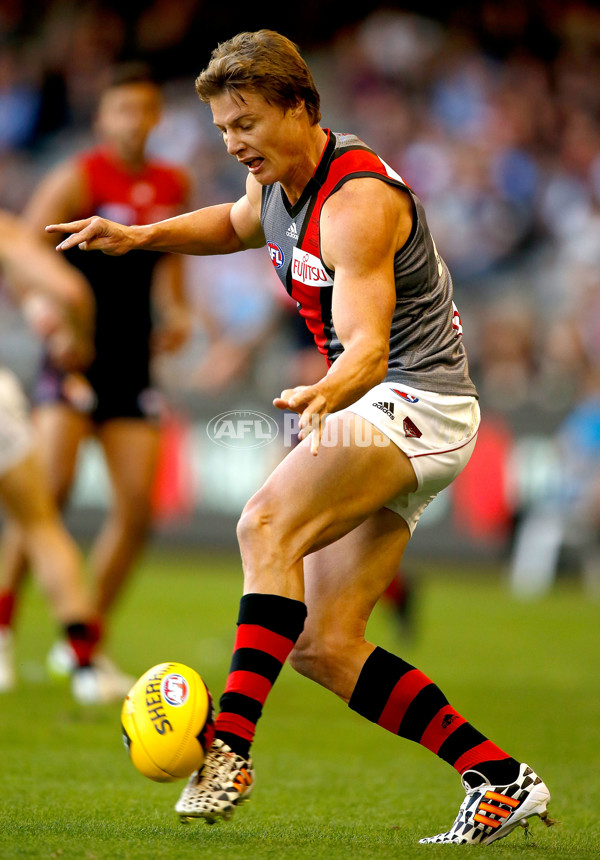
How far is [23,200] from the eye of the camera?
46.0 ft

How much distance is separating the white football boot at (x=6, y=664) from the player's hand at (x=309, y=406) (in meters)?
3.45

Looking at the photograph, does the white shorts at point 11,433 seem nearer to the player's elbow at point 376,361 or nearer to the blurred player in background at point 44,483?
the blurred player in background at point 44,483

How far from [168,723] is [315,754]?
67.9 inches

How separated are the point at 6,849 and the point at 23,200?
12.0m

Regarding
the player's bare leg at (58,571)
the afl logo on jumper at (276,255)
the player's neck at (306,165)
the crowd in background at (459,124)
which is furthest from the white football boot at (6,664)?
the crowd in background at (459,124)

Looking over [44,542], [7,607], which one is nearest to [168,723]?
[44,542]

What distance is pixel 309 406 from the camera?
275cm

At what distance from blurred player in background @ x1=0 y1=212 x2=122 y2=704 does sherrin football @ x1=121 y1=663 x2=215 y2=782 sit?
90.4 inches

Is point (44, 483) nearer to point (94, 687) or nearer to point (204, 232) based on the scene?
point (94, 687)

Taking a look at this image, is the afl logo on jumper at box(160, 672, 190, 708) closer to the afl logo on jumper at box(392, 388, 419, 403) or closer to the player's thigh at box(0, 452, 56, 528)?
the afl logo on jumper at box(392, 388, 419, 403)

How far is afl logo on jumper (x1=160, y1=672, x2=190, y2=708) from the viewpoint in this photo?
121 inches

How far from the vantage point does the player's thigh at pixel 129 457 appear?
5941 millimetres

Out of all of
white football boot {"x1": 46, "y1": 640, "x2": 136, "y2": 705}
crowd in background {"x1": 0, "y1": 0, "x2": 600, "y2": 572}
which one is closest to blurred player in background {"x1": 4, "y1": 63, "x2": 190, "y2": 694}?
white football boot {"x1": 46, "y1": 640, "x2": 136, "y2": 705}

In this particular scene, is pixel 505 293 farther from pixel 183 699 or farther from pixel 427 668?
pixel 183 699
